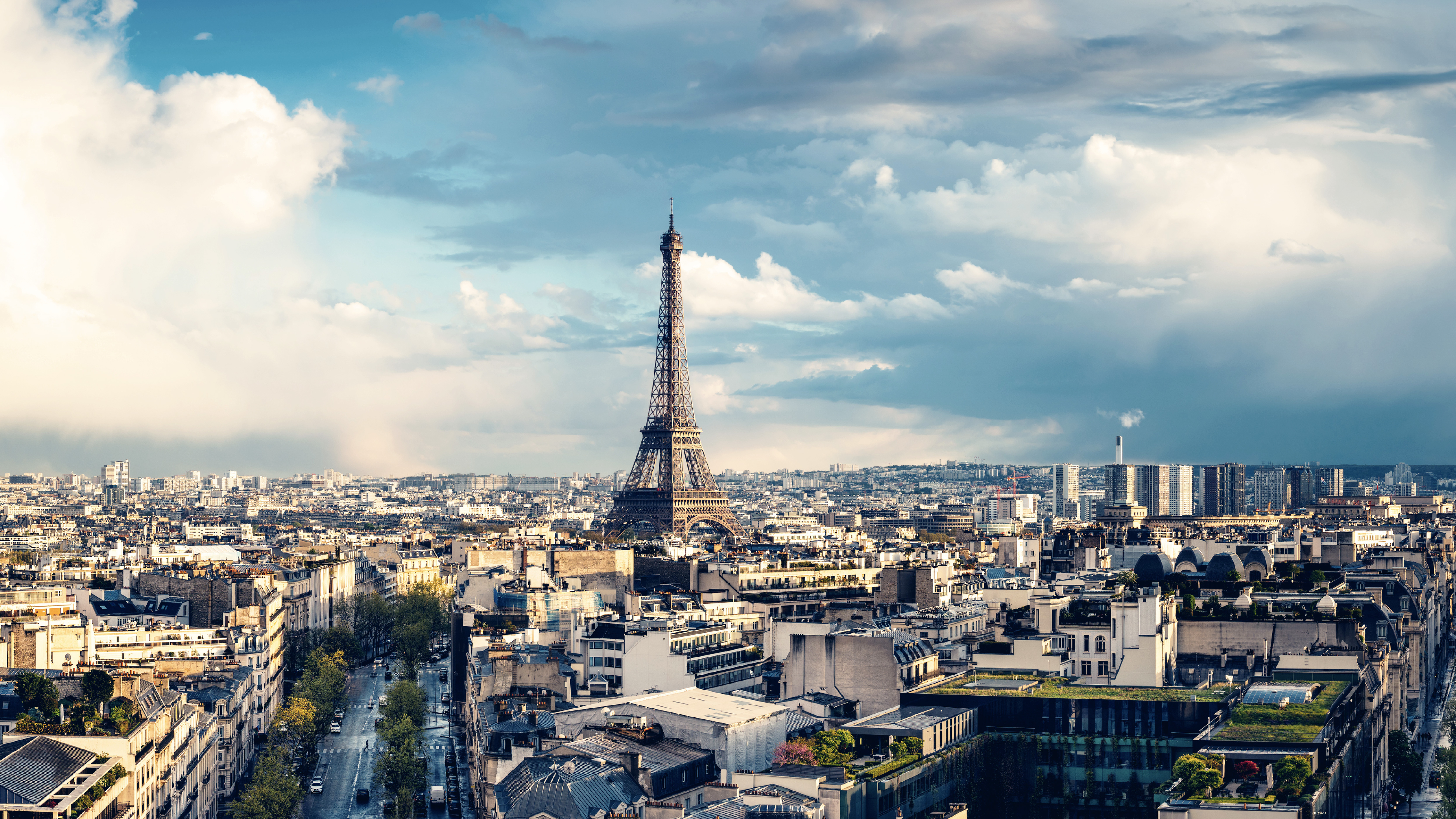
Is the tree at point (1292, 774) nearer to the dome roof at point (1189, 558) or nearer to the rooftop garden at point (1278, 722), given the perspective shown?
the rooftop garden at point (1278, 722)

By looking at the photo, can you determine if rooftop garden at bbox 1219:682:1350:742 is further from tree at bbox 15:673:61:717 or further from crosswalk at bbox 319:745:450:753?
crosswalk at bbox 319:745:450:753

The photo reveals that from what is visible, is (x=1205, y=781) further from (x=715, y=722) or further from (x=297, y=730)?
(x=297, y=730)

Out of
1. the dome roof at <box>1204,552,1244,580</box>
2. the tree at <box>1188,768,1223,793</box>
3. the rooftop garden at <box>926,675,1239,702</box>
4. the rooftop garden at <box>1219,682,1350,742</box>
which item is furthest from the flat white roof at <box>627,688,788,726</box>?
the dome roof at <box>1204,552,1244,580</box>

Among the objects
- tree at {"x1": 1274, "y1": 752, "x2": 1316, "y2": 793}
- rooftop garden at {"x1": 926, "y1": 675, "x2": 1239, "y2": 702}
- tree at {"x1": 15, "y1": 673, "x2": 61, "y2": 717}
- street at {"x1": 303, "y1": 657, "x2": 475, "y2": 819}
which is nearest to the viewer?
tree at {"x1": 1274, "y1": 752, "x2": 1316, "y2": 793}

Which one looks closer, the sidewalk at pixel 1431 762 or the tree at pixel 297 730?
the sidewalk at pixel 1431 762

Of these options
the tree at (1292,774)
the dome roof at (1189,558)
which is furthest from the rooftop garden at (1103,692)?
the dome roof at (1189,558)

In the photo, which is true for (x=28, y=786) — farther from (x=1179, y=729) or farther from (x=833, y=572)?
(x=833, y=572)
